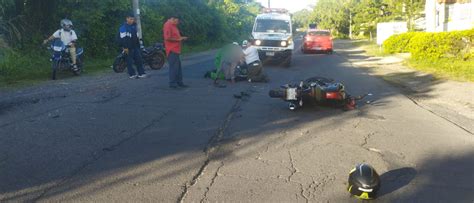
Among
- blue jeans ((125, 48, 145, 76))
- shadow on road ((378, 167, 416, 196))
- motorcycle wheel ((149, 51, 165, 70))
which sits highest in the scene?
blue jeans ((125, 48, 145, 76))

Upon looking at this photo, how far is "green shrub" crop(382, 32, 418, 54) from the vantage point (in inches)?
992

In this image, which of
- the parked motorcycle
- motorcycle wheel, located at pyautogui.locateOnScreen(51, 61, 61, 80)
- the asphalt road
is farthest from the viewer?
the parked motorcycle

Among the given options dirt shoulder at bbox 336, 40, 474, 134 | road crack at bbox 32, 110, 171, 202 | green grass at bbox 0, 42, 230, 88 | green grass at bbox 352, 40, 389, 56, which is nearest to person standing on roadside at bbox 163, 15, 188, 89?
road crack at bbox 32, 110, 171, 202

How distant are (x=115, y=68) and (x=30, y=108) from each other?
6.94 metres

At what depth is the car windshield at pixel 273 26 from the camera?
794 inches

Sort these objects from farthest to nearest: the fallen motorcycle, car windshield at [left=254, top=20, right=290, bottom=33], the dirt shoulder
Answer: car windshield at [left=254, top=20, right=290, bottom=33] < the dirt shoulder < the fallen motorcycle

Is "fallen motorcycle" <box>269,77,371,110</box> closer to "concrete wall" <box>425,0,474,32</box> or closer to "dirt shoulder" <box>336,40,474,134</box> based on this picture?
"dirt shoulder" <box>336,40,474,134</box>

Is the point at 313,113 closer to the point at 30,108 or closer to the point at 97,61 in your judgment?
the point at 30,108

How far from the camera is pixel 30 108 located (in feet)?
28.1

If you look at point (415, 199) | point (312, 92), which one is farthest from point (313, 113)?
point (415, 199)

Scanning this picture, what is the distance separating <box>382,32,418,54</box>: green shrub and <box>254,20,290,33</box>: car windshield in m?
8.25

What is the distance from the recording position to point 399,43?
2586cm

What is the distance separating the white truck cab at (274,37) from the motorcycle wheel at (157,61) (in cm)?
420

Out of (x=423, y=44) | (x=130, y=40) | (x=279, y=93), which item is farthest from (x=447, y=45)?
(x=130, y=40)
